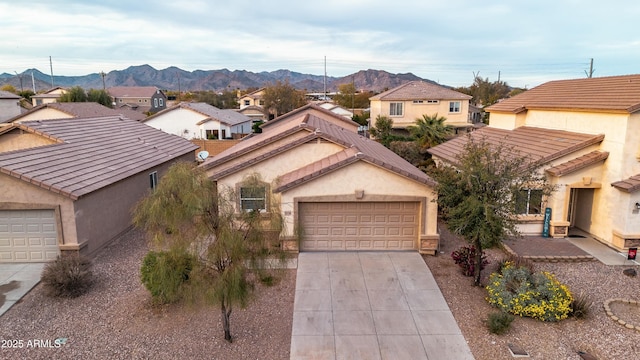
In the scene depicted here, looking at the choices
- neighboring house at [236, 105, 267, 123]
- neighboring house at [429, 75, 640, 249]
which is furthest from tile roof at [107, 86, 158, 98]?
A: neighboring house at [429, 75, 640, 249]

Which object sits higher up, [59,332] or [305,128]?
[305,128]

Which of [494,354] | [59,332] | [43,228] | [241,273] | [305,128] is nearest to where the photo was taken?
[241,273]

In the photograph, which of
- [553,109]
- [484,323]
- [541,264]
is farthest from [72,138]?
[553,109]

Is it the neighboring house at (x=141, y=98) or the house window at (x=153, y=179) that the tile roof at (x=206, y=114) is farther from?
the neighboring house at (x=141, y=98)

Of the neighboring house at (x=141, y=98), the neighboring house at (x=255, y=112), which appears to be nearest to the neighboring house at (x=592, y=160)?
the neighboring house at (x=255, y=112)

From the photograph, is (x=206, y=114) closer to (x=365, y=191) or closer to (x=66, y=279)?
(x=365, y=191)

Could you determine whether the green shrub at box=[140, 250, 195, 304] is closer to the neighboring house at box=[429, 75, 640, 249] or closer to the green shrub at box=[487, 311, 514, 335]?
the green shrub at box=[487, 311, 514, 335]

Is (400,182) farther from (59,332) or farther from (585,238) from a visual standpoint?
(59,332)
